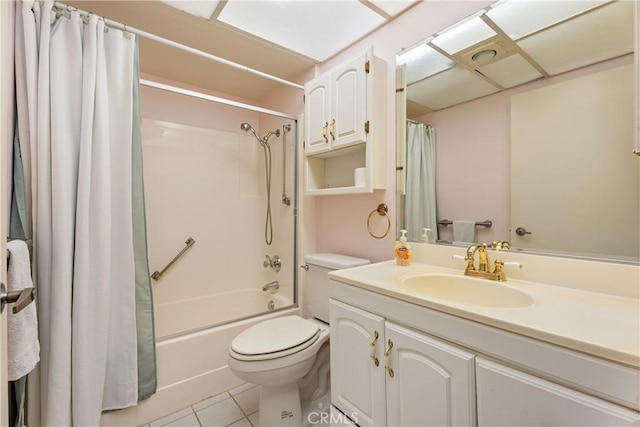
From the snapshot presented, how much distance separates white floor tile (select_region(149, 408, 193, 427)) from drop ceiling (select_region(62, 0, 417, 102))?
2.18 meters

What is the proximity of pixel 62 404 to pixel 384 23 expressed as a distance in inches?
95.0

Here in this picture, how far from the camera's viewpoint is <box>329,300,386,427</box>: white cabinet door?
3.35 feet

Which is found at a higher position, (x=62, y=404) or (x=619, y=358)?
(x=619, y=358)

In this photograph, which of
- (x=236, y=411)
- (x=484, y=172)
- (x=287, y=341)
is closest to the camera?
(x=484, y=172)

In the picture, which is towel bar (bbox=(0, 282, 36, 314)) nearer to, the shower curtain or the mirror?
the shower curtain

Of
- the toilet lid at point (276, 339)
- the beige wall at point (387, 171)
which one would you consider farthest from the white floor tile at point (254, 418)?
the beige wall at point (387, 171)

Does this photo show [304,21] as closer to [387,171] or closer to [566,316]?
[387,171]

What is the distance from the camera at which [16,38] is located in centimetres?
115

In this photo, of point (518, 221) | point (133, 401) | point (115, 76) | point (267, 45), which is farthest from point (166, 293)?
point (518, 221)

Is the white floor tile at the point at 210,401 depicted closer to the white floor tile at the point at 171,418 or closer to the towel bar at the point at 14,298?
the white floor tile at the point at 171,418

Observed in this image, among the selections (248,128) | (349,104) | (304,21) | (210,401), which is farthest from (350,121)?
(210,401)

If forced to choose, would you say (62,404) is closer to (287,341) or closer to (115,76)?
(287,341)

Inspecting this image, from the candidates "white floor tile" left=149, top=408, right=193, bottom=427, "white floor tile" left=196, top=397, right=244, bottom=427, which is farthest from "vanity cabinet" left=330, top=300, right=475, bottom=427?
"white floor tile" left=149, top=408, right=193, bottom=427

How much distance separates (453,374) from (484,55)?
130cm
